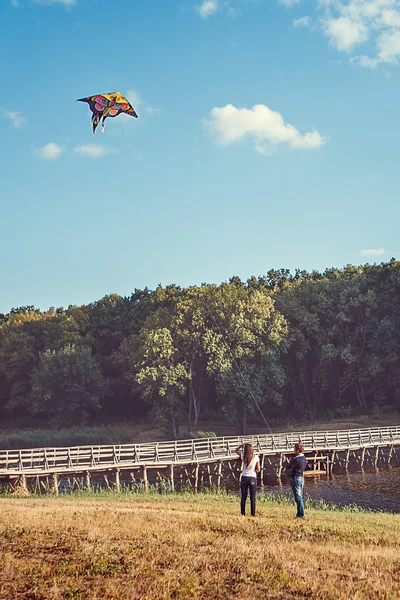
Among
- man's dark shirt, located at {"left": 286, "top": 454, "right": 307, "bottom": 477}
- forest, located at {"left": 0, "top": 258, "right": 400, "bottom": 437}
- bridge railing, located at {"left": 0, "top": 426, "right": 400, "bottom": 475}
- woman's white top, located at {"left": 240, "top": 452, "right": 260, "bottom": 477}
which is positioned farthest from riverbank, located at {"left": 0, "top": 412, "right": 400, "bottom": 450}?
woman's white top, located at {"left": 240, "top": 452, "right": 260, "bottom": 477}

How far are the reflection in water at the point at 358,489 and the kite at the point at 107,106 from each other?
20.7 m

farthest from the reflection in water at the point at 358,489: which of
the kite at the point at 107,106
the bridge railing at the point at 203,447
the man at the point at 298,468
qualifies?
the kite at the point at 107,106

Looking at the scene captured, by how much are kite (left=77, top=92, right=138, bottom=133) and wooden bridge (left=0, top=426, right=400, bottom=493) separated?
1823cm

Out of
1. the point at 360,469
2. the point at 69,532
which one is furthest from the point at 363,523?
the point at 360,469

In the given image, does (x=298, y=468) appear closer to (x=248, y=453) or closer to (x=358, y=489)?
(x=248, y=453)

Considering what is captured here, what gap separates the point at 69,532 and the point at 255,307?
5434 centimetres

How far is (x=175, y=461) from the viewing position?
3888cm

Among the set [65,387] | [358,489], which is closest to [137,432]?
[65,387]

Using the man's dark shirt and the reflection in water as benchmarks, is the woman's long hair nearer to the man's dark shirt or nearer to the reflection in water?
the man's dark shirt

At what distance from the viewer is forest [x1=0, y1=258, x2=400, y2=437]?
216 ft

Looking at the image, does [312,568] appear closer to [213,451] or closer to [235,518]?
[235,518]

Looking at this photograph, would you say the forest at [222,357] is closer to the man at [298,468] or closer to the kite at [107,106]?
the kite at [107,106]

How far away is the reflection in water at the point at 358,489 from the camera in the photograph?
102 ft

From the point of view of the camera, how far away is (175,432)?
64938 mm
